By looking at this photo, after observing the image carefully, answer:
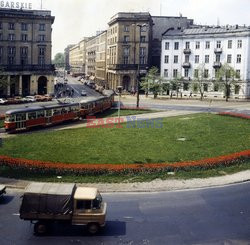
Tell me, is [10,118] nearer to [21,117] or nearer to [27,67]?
A: [21,117]

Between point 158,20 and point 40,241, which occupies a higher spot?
point 158,20

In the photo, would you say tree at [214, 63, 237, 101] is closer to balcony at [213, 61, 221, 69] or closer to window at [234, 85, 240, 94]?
window at [234, 85, 240, 94]

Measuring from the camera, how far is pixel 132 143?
37.2m

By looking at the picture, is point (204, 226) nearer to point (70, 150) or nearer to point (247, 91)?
point (70, 150)

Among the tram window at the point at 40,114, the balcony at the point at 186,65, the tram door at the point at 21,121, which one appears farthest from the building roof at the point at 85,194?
the balcony at the point at 186,65

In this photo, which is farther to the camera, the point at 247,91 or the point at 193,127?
the point at 247,91

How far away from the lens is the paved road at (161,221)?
61.0 ft

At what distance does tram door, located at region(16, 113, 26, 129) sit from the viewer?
42531 millimetres

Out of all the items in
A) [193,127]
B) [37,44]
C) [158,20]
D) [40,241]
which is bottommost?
[40,241]

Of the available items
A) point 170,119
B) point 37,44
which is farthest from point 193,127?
point 37,44

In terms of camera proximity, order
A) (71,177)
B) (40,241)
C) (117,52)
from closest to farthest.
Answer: (40,241)
(71,177)
(117,52)

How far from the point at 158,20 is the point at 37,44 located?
42.0m

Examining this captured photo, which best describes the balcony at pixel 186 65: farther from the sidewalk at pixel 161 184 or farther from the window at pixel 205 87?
the sidewalk at pixel 161 184

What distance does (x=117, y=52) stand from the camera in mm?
107125
